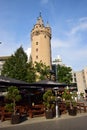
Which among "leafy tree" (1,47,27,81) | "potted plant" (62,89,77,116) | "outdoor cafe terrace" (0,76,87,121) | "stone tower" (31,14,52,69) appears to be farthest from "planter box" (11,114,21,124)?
"stone tower" (31,14,52,69)

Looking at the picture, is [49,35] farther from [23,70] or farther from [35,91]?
[35,91]

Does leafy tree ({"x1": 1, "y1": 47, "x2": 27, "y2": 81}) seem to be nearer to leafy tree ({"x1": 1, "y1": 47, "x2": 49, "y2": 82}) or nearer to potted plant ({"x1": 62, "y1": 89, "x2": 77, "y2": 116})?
leafy tree ({"x1": 1, "y1": 47, "x2": 49, "y2": 82})

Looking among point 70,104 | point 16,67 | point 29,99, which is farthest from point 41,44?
point 70,104

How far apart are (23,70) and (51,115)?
26231 mm

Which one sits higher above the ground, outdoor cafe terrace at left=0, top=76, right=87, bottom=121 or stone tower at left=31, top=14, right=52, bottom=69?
A: stone tower at left=31, top=14, right=52, bottom=69

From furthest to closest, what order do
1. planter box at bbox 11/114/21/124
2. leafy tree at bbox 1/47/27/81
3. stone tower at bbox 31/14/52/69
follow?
stone tower at bbox 31/14/52/69 → leafy tree at bbox 1/47/27/81 → planter box at bbox 11/114/21/124

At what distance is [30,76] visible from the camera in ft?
140

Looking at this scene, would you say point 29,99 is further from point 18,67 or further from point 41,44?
point 41,44

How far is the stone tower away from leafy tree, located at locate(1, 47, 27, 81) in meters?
26.5

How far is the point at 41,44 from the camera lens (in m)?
73.5

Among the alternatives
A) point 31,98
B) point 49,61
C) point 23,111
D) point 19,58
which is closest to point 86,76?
point 49,61

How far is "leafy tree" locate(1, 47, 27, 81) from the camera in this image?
137 feet

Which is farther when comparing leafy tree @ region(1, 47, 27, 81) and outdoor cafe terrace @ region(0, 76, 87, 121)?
leafy tree @ region(1, 47, 27, 81)

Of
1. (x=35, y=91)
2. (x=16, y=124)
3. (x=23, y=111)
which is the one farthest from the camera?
(x=35, y=91)
